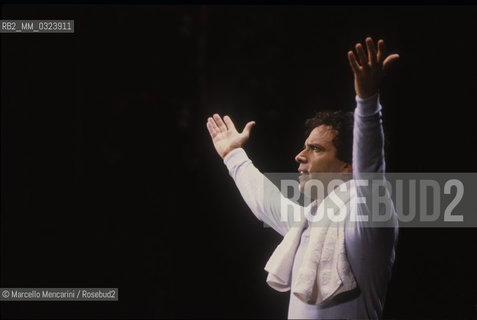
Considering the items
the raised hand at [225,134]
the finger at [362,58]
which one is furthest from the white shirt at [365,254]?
the raised hand at [225,134]

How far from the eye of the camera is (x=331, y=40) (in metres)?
2.73

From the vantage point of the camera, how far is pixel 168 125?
2908 mm

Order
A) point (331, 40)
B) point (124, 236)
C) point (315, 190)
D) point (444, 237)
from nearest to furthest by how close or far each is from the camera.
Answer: point (315, 190)
point (444, 237)
point (331, 40)
point (124, 236)

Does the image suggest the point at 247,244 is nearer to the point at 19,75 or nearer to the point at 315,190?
the point at 315,190

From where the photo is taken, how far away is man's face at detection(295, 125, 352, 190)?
229cm

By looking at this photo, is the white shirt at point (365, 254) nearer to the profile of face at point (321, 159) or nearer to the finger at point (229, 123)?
the profile of face at point (321, 159)

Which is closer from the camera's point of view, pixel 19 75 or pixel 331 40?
pixel 331 40

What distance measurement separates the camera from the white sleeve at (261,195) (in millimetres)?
2438

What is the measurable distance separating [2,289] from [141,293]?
654 millimetres

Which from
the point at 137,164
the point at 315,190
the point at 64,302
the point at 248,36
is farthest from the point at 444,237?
the point at 64,302

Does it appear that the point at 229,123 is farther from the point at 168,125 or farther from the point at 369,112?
the point at 369,112

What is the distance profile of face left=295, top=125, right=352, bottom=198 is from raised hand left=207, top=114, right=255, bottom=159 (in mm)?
326

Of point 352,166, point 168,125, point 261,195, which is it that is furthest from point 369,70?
point 168,125

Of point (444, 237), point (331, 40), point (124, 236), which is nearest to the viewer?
point (444, 237)
